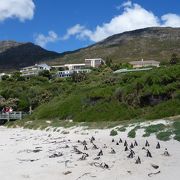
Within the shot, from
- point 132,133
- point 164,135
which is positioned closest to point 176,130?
point 164,135

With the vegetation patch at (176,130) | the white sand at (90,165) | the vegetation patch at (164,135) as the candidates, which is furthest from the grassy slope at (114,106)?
the white sand at (90,165)

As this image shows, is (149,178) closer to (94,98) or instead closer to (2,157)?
(2,157)

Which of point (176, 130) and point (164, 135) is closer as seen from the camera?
point (164, 135)

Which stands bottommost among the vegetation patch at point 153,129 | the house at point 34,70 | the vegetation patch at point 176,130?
the vegetation patch at point 153,129

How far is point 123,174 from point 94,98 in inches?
917

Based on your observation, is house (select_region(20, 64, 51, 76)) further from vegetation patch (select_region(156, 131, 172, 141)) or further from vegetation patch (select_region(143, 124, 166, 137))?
vegetation patch (select_region(156, 131, 172, 141))

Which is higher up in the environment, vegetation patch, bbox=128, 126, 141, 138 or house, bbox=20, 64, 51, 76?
house, bbox=20, 64, 51, 76

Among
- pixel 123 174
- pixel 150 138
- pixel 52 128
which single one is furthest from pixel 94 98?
pixel 123 174

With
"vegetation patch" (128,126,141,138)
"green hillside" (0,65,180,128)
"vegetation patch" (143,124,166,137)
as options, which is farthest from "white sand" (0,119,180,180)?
"green hillside" (0,65,180,128)

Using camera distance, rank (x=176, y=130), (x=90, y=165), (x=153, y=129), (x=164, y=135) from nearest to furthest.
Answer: (x=90, y=165), (x=164, y=135), (x=176, y=130), (x=153, y=129)

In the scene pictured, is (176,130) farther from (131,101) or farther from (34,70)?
(34,70)

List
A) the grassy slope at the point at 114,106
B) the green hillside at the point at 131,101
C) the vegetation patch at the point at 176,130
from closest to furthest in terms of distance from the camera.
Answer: the vegetation patch at the point at 176,130 < the grassy slope at the point at 114,106 < the green hillside at the point at 131,101

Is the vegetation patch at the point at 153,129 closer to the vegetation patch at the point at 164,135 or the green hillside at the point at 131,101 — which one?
the vegetation patch at the point at 164,135

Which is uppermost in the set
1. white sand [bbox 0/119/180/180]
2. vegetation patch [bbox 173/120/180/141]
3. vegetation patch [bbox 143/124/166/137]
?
vegetation patch [bbox 173/120/180/141]
